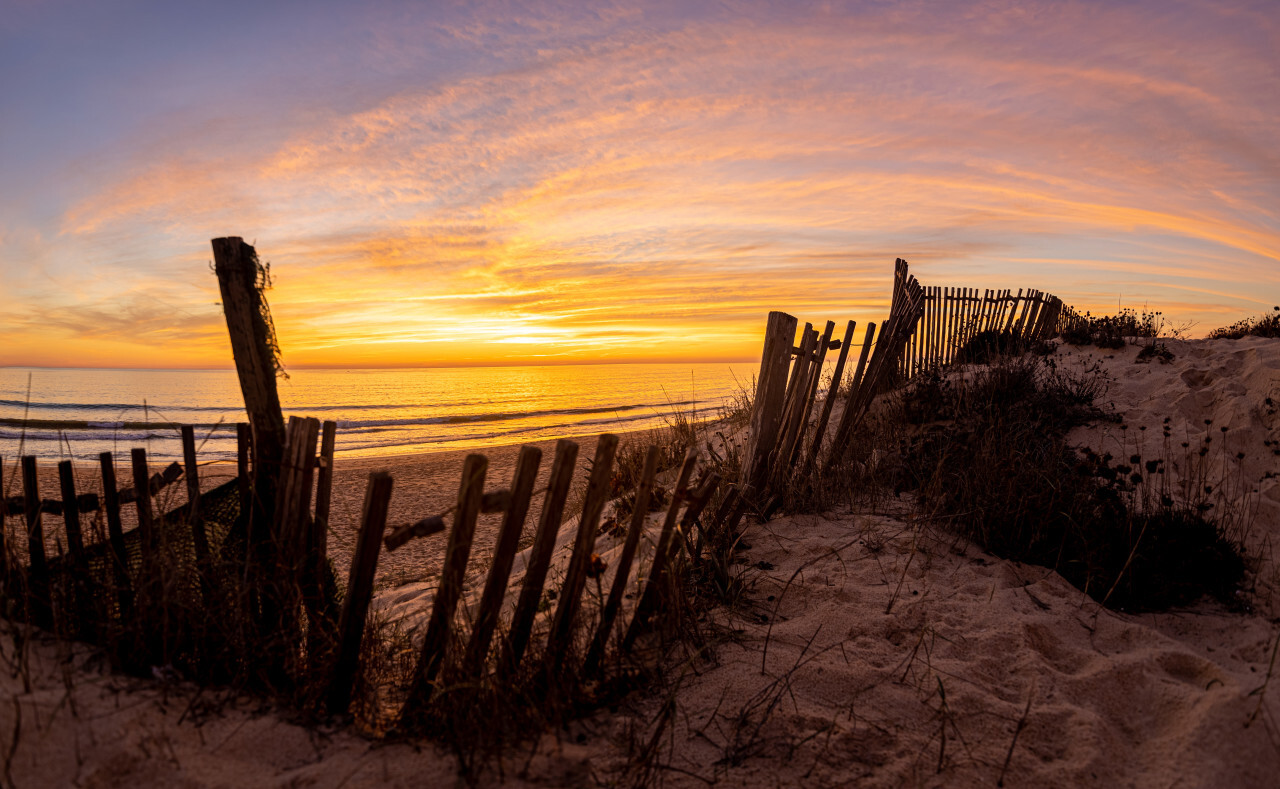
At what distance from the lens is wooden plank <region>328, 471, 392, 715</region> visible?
2492 millimetres

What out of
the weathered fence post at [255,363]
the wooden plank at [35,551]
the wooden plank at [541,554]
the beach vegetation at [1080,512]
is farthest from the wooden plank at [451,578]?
the beach vegetation at [1080,512]

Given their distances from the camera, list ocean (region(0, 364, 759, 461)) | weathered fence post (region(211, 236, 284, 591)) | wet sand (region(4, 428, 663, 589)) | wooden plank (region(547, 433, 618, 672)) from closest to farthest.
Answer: wooden plank (region(547, 433, 618, 672)) → weathered fence post (region(211, 236, 284, 591)) → wet sand (region(4, 428, 663, 589)) → ocean (region(0, 364, 759, 461))

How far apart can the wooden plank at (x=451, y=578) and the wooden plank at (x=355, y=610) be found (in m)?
0.27

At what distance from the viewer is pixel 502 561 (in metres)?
2.55

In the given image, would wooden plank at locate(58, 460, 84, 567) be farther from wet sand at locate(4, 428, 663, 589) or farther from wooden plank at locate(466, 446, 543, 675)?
wooden plank at locate(466, 446, 543, 675)

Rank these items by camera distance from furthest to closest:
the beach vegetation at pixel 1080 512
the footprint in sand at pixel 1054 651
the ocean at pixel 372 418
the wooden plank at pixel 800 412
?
the ocean at pixel 372 418 < the wooden plank at pixel 800 412 < the beach vegetation at pixel 1080 512 < the footprint in sand at pixel 1054 651

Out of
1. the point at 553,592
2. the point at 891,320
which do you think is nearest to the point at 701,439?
the point at 891,320

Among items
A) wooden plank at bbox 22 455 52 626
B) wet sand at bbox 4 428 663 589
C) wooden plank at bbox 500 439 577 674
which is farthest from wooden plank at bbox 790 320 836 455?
wooden plank at bbox 22 455 52 626

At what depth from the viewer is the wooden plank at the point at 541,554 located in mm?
2488

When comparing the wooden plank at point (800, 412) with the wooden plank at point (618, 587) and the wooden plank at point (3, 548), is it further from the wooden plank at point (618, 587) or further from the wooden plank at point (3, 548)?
the wooden plank at point (3, 548)

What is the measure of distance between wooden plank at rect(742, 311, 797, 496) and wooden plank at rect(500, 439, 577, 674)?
→ 2785 millimetres

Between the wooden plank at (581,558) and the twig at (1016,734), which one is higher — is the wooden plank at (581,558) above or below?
above

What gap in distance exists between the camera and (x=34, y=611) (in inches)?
109

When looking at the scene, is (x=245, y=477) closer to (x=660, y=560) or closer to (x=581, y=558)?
(x=581, y=558)
